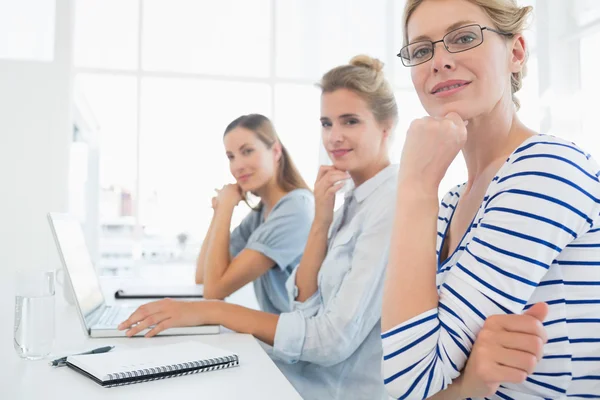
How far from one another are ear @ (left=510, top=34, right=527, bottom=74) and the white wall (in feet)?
8.37

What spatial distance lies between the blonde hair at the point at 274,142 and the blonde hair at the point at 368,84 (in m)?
0.54

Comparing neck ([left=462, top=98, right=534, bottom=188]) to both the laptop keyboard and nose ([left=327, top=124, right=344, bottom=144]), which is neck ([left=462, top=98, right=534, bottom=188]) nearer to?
nose ([left=327, top=124, right=344, bottom=144])

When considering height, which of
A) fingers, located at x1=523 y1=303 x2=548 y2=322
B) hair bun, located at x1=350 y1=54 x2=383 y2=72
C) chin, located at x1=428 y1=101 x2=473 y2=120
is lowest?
fingers, located at x1=523 y1=303 x2=548 y2=322

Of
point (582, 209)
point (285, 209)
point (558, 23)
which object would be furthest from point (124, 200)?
point (582, 209)

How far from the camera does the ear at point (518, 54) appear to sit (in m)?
0.88

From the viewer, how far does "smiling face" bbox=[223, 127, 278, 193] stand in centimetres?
204

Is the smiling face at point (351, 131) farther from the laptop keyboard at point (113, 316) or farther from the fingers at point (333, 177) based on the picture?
the laptop keyboard at point (113, 316)

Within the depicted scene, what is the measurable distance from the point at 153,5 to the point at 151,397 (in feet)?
14.4

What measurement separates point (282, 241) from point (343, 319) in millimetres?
599

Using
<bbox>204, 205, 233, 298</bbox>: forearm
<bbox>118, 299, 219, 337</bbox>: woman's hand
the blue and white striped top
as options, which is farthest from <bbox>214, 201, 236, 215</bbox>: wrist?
the blue and white striped top

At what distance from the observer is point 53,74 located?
2.88 meters

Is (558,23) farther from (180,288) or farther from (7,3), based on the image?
(7,3)

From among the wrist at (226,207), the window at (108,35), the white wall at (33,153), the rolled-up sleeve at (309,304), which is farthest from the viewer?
the window at (108,35)

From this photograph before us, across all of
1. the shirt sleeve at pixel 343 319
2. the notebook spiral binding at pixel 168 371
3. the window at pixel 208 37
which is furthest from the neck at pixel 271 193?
the window at pixel 208 37
